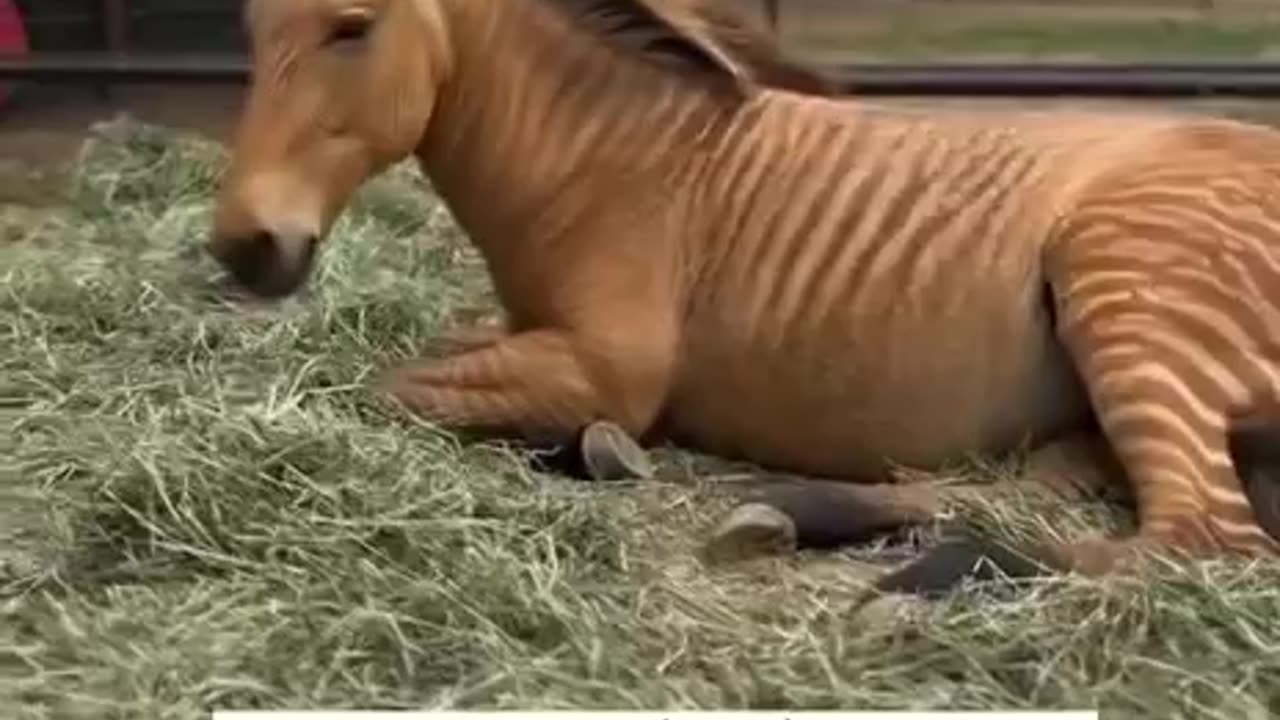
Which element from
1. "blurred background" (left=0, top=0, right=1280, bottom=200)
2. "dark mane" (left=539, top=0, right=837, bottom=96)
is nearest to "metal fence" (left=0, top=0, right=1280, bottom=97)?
"dark mane" (left=539, top=0, right=837, bottom=96)

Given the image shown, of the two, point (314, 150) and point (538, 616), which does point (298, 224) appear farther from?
point (538, 616)

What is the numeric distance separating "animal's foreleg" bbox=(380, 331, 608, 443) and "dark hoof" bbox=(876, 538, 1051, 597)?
49cm

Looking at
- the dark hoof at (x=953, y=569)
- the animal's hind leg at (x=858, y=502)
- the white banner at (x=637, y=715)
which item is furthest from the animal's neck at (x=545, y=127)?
the white banner at (x=637, y=715)

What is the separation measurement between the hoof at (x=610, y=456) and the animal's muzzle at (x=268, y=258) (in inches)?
13.5

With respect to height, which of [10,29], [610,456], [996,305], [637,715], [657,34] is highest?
[657,34]

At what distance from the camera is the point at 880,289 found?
104 inches

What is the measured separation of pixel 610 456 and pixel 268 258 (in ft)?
1.33

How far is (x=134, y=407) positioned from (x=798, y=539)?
81 cm

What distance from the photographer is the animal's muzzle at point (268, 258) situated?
2607mm

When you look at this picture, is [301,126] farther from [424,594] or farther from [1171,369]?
[1171,369]

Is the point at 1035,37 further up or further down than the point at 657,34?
further down

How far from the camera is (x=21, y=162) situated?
4.73 m

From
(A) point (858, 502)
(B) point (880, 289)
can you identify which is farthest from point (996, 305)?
(A) point (858, 502)

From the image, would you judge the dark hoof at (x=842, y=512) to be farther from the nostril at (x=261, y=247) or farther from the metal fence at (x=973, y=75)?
the metal fence at (x=973, y=75)
